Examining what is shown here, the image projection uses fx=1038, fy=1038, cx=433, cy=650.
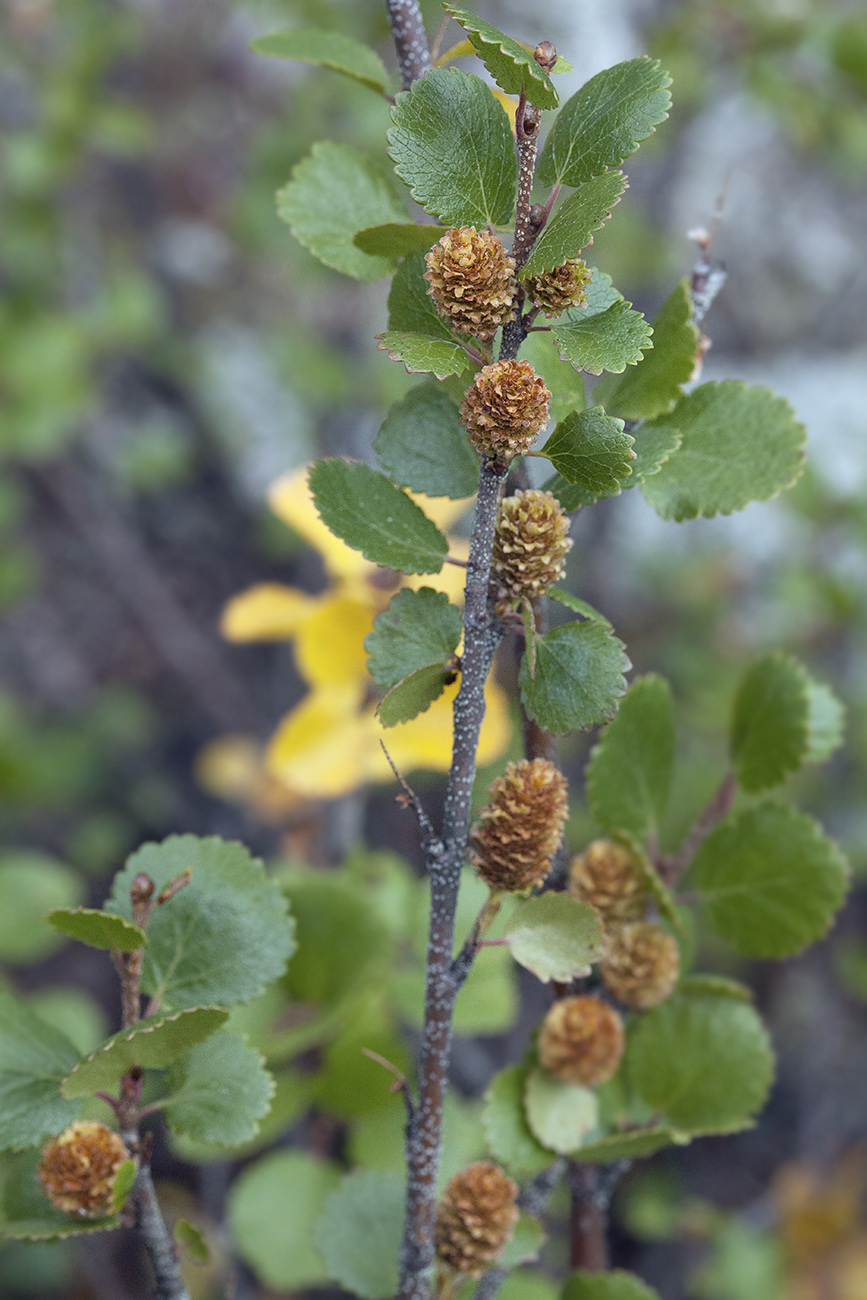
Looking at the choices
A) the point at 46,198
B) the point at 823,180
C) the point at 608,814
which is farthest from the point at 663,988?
the point at 823,180

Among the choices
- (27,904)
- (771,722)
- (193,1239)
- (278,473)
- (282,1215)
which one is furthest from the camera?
(278,473)

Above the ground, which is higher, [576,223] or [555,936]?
[576,223]

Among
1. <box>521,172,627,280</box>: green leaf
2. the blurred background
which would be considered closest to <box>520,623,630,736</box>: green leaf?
<box>521,172,627,280</box>: green leaf

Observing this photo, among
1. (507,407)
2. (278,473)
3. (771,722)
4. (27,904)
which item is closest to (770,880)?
(771,722)

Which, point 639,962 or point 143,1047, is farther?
point 639,962

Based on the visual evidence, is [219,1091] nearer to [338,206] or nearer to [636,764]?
[636,764]

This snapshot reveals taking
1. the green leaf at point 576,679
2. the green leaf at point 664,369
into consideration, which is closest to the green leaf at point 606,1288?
the green leaf at point 576,679

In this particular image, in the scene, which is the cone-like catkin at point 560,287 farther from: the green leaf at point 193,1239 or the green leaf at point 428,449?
the green leaf at point 193,1239
